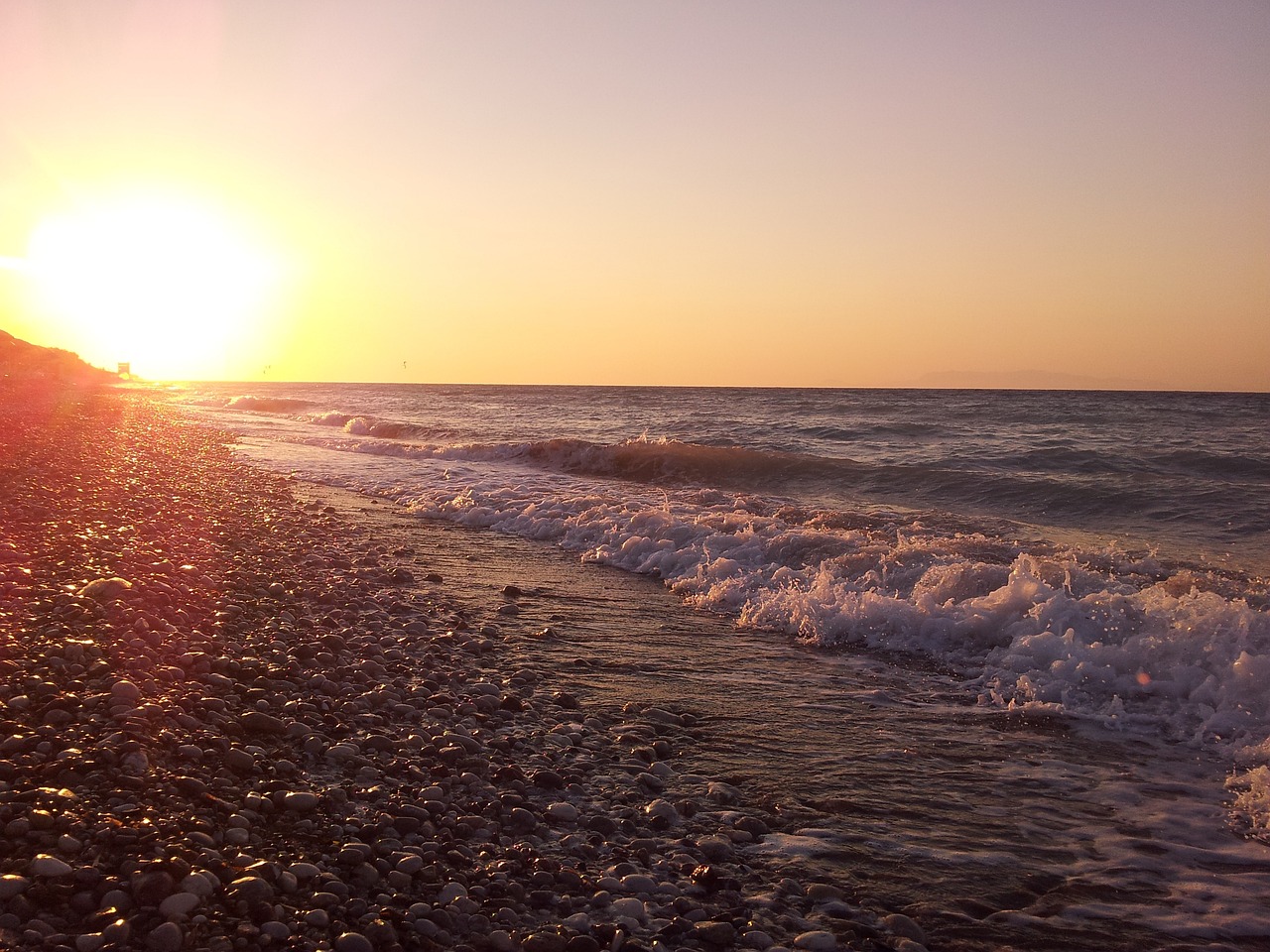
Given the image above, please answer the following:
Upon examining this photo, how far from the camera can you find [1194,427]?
124 feet

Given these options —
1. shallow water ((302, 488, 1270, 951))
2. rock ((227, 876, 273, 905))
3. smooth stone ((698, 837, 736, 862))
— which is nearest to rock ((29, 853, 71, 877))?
rock ((227, 876, 273, 905))

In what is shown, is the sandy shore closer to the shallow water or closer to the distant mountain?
the shallow water

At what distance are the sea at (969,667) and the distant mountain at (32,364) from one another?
44.5 metres

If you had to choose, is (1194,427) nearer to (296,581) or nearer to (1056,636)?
(1056,636)

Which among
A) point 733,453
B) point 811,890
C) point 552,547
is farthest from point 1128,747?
point 733,453

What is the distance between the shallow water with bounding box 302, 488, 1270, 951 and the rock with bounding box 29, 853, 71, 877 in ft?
10.8

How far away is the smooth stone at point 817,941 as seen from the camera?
147 inches

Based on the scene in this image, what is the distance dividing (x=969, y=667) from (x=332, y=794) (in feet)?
20.1

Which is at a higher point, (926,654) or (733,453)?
(733,453)

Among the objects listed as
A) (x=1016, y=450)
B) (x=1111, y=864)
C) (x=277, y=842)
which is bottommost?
(x=1111, y=864)

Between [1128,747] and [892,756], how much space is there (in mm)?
1940

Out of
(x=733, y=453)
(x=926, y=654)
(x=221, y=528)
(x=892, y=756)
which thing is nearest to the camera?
(x=892, y=756)

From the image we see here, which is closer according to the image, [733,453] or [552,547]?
[552,547]

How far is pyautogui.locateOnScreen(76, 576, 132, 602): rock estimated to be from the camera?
6.99 m
